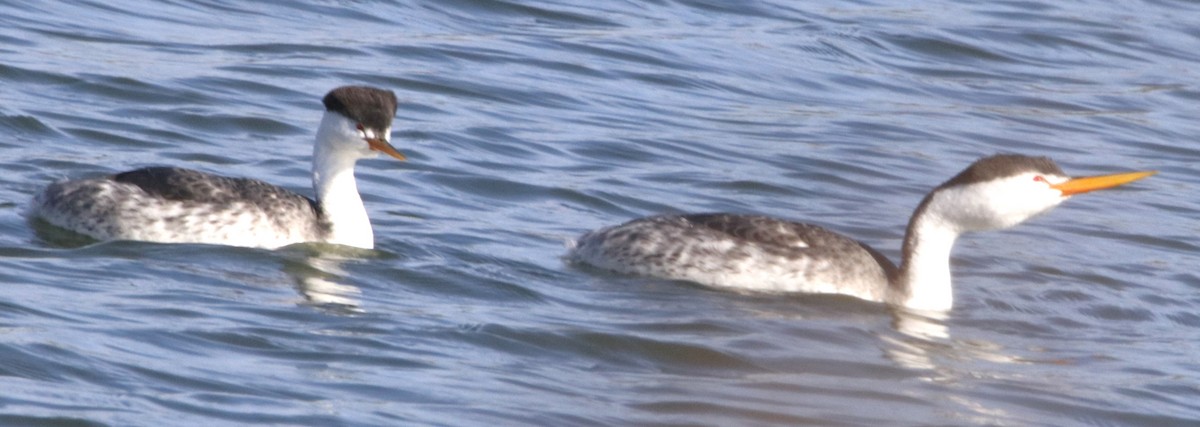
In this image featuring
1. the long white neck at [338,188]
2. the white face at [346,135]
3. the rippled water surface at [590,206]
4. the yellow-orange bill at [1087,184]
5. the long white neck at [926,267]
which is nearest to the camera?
the rippled water surface at [590,206]

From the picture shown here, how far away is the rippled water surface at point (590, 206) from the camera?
7938mm

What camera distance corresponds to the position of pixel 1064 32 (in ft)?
72.5

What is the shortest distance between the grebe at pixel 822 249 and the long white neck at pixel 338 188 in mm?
1167

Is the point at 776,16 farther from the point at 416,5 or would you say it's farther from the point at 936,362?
the point at 936,362

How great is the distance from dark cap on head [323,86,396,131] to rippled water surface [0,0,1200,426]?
27.6 inches

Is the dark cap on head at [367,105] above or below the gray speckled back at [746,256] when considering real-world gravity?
above

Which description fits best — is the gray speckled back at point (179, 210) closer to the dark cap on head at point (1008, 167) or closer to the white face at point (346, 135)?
the white face at point (346, 135)

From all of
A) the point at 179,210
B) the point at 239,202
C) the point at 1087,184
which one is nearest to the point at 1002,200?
the point at 1087,184

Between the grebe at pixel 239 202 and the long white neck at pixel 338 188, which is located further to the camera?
the long white neck at pixel 338 188

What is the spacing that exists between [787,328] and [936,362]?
83 centimetres

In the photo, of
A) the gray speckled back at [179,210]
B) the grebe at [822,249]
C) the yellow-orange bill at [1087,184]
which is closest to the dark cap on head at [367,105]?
the gray speckled back at [179,210]

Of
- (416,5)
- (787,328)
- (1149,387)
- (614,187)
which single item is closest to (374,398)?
(787,328)

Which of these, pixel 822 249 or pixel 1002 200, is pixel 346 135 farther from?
pixel 1002 200

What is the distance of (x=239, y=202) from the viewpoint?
1059cm
